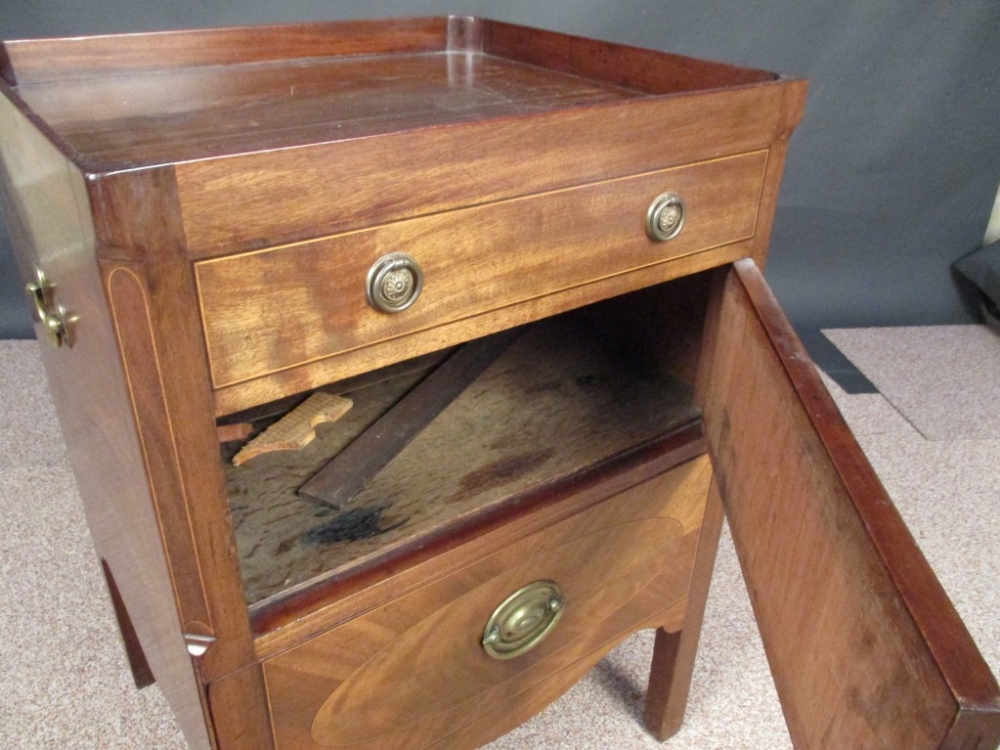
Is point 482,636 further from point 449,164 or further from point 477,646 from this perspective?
point 449,164

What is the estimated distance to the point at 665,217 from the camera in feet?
2.28

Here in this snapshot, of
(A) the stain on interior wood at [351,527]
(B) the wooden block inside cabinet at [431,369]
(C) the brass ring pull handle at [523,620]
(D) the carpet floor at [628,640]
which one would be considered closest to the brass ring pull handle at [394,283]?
(B) the wooden block inside cabinet at [431,369]

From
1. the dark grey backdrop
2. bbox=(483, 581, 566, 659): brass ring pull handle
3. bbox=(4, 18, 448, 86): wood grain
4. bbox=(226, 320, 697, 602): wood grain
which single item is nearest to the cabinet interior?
bbox=(226, 320, 697, 602): wood grain

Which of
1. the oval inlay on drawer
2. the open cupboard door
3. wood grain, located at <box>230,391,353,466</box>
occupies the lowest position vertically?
the oval inlay on drawer

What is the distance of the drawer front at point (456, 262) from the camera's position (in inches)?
19.9

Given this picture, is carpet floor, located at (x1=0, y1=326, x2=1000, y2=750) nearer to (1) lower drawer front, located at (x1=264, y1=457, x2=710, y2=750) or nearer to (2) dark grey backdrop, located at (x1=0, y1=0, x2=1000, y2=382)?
(1) lower drawer front, located at (x1=264, y1=457, x2=710, y2=750)

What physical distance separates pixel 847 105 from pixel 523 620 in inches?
56.9

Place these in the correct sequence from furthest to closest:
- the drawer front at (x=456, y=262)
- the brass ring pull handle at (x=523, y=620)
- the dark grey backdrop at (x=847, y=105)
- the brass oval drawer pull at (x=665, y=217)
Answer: the dark grey backdrop at (x=847, y=105) < the brass ring pull handle at (x=523, y=620) < the brass oval drawer pull at (x=665, y=217) < the drawer front at (x=456, y=262)

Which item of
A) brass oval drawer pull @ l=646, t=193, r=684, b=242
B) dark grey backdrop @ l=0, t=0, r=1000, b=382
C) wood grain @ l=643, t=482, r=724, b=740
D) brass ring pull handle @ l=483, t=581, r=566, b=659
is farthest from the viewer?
dark grey backdrop @ l=0, t=0, r=1000, b=382

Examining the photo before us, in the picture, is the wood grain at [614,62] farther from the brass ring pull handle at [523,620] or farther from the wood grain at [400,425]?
the brass ring pull handle at [523,620]

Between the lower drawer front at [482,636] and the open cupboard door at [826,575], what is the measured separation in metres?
0.15

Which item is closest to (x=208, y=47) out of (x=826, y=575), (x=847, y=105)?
(x=826, y=575)

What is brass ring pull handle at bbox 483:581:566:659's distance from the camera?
31.3 inches

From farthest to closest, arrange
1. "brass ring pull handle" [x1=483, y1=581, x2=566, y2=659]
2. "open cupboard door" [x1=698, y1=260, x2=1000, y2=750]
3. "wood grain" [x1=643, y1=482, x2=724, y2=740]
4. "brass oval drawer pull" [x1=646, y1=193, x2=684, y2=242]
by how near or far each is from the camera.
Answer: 1. "wood grain" [x1=643, y1=482, x2=724, y2=740]
2. "brass ring pull handle" [x1=483, y1=581, x2=566, y2=659]
3. "brass oval drawer pull" [x1=646, y1=193, x2=684, y2=242]
4. "open cupboard door" [x1=698, y1=260, x2=1000, y2=750]
